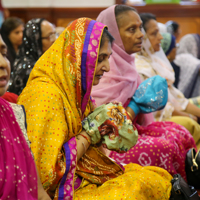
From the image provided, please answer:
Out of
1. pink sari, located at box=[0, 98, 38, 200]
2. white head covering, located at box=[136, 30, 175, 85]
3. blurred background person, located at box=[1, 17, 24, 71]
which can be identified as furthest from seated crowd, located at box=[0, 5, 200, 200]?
blurred background person, located at box=[1, 17, 24, 71]

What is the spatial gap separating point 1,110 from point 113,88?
1.08 meters

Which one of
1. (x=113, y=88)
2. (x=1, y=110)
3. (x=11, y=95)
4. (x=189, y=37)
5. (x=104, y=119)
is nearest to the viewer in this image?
(x=1, y=110)

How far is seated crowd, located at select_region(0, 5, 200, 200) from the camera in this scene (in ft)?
3.35

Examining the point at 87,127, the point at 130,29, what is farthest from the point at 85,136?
A: the point at 130,29

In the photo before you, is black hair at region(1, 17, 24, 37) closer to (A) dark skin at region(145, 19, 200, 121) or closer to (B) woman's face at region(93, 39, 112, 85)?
(A) dark skin at region(145, 19, 200, 121)

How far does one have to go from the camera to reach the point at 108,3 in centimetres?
581

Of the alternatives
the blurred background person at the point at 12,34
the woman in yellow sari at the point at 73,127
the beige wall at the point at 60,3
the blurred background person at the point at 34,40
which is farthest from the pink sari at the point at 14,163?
the beige wall at the point at 60,3

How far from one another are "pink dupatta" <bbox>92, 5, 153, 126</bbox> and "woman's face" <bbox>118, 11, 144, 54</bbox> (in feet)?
0.11

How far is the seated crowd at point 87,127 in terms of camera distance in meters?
1.02

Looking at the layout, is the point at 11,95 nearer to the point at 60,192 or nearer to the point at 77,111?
the point at 77,111

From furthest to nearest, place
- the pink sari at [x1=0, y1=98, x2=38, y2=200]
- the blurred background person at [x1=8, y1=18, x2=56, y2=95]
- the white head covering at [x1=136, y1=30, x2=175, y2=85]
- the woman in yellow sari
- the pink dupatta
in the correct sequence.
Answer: the white head covering at [x1=136, y1=30, x2=175, y2=85]
the blurred background person at [x1=8, y1=18, x2=56, y2=95]
the pink dupatta
the woman in yellow sari
the pink sari at [x1=0, y1=98, x2=38, y2=200]

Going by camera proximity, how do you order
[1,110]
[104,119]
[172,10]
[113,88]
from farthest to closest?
[172,10]
[113,88]
[104,119]
[1,110]

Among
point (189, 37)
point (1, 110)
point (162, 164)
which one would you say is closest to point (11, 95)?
point (1, 110)

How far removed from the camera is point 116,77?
206 centimetres
